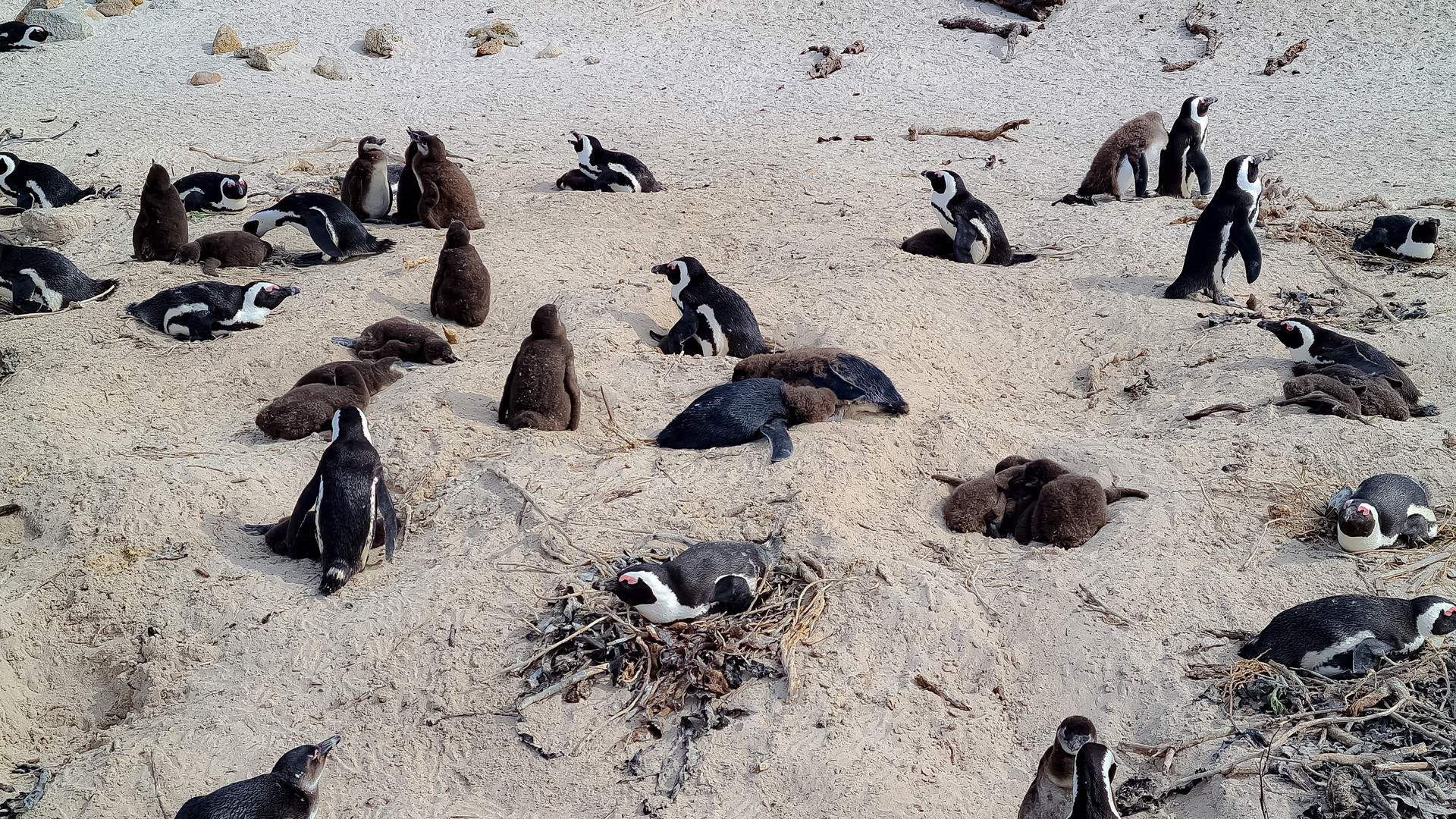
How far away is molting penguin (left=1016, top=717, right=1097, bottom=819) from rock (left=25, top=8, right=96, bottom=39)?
54.3ft

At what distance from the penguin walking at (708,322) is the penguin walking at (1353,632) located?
364 centimetres

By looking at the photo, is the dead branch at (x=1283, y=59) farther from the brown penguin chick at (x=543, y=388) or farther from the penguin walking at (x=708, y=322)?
the brown penguin chick at (x=543, y=388)

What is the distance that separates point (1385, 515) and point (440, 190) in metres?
7.22

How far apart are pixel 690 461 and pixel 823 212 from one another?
4553 millimetres

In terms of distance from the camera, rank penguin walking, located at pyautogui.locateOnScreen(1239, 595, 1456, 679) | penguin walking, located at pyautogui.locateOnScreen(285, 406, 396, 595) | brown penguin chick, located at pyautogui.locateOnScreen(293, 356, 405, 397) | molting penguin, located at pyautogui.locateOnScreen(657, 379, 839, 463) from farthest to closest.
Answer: brown penguin chick, located at pyautogui.locateOnScreen(293, 356, 405, 397) < molting penguin, located at pyautogui.locateOnScreen(657, 379, 839, 463) < penguin walking, located at pyautogui.locateOnScreen(285, 406, 396, 595) < penguin walking, located at pyautogui.locateOnScreen(1239, 595, 1456, 679)

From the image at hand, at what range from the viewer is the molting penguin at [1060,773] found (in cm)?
275

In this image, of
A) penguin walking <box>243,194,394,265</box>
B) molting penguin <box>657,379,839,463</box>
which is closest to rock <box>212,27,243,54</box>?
penguin walking <box>243,194,394,265</box>

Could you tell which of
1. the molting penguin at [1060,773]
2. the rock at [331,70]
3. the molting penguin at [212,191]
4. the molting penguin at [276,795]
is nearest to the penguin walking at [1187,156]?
the molting penguin at [1060,773]

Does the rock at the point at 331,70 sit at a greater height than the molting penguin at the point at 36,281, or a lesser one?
lesser

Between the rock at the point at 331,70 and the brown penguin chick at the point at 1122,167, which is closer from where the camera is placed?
the brown penguin chick at the point at 1122,167

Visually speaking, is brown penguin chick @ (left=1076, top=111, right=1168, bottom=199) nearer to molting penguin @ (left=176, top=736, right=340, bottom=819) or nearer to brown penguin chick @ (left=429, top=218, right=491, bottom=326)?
brown penguin chick @ (left=429, top=218, right=491, bottom=326)

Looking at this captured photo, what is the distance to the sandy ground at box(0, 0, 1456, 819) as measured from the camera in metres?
3.52

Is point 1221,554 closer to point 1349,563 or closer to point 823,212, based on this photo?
point 1349,563

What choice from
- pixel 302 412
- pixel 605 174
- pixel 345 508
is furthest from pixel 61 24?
pixel 345 508
